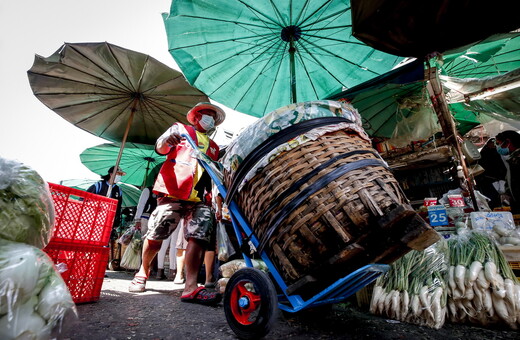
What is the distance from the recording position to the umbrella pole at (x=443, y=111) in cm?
318

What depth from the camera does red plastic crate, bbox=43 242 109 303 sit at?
1.95 meters

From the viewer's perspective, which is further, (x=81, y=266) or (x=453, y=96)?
(x=453, y=96)

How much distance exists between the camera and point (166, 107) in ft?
14.8

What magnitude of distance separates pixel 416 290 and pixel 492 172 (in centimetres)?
428

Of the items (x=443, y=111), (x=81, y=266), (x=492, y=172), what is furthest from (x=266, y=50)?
(x=492, y=172)

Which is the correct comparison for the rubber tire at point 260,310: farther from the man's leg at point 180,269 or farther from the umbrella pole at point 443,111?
the umbrella pole at point 443,111

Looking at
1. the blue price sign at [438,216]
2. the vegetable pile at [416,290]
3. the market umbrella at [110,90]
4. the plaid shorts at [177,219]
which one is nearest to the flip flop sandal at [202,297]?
the plaid shorts at [177,219]

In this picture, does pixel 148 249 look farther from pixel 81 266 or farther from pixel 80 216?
pixel 80 216

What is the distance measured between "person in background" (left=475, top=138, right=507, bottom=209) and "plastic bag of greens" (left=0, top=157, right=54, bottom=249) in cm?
606

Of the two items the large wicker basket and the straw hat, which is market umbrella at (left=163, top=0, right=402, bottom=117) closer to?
the straw hat

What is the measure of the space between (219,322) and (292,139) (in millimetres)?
1419

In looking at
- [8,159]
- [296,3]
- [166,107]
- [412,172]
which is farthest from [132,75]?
[412,172]

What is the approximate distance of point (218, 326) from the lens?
1.67m

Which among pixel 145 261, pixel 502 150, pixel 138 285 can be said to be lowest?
pixel 138 285
